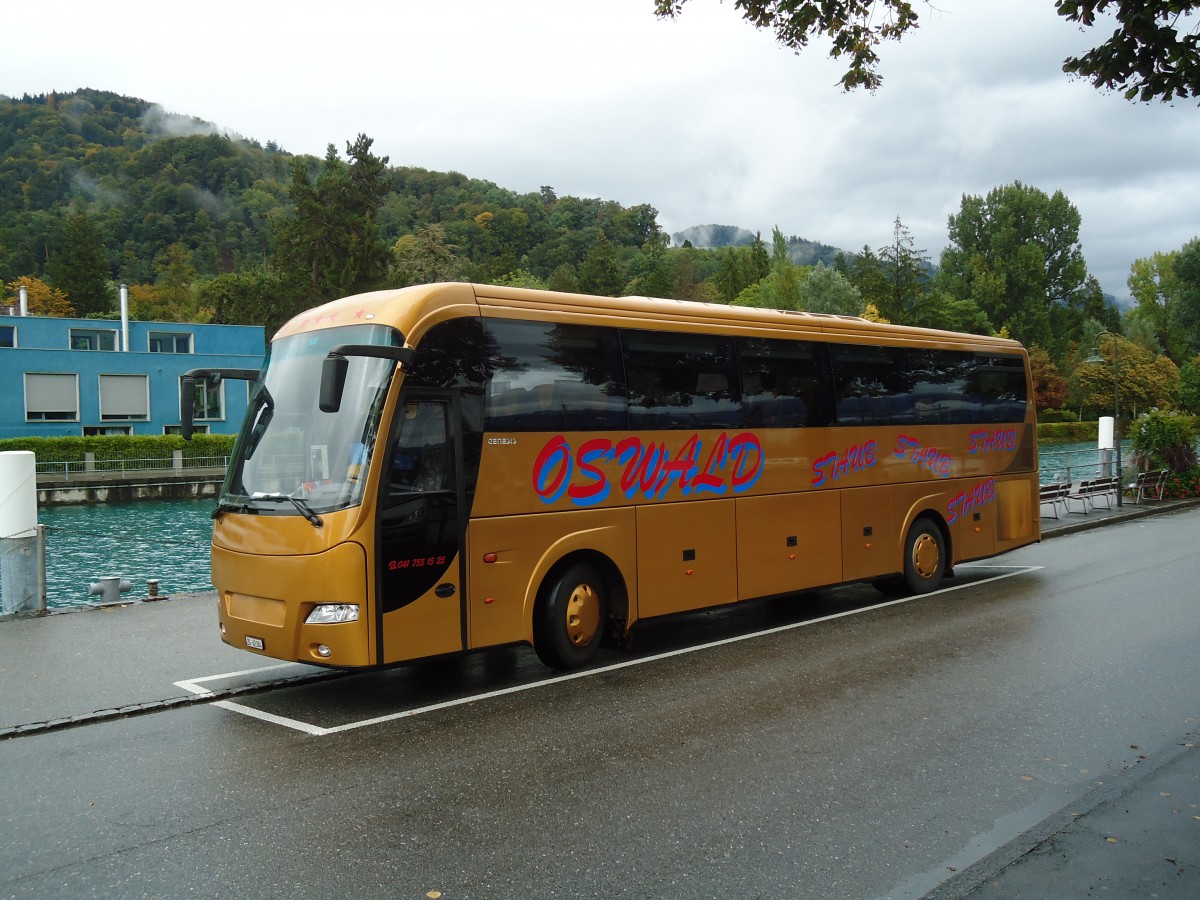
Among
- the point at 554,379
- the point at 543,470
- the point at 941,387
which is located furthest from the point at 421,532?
the point at 941,387

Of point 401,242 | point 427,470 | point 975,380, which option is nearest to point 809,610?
point 975,380

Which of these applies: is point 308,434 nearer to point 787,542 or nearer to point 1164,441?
point 787,542

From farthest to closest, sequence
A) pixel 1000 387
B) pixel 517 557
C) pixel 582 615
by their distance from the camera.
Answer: pixel 1000 387 → pixel 582 615 → pixel 517 557

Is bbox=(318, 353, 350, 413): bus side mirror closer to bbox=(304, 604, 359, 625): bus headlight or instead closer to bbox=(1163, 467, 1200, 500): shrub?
bbox=(304, 604, 359, 625): bus headlight

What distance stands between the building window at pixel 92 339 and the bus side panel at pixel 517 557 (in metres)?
60.7

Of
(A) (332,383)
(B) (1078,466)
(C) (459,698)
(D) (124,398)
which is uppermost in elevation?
(D) (124,398)

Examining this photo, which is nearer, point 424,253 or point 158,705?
point 158,705

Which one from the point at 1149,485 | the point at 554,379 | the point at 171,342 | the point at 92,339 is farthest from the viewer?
the point at 171,342

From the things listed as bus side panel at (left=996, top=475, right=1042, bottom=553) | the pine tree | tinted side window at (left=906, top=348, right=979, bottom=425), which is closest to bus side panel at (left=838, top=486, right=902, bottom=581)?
tinted side window at (left=906, top=348, right=979, bottom=425)

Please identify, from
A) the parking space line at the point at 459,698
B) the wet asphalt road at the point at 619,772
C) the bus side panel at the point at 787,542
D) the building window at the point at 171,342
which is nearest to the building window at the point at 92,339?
the building window at the point at 171,342

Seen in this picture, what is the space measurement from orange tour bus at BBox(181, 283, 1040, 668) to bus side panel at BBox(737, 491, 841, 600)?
0.10 ft

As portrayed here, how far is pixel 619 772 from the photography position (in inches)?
242

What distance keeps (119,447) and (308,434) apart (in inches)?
1756

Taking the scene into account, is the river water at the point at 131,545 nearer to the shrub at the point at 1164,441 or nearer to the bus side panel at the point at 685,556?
the shrub at the point at 1164,441
